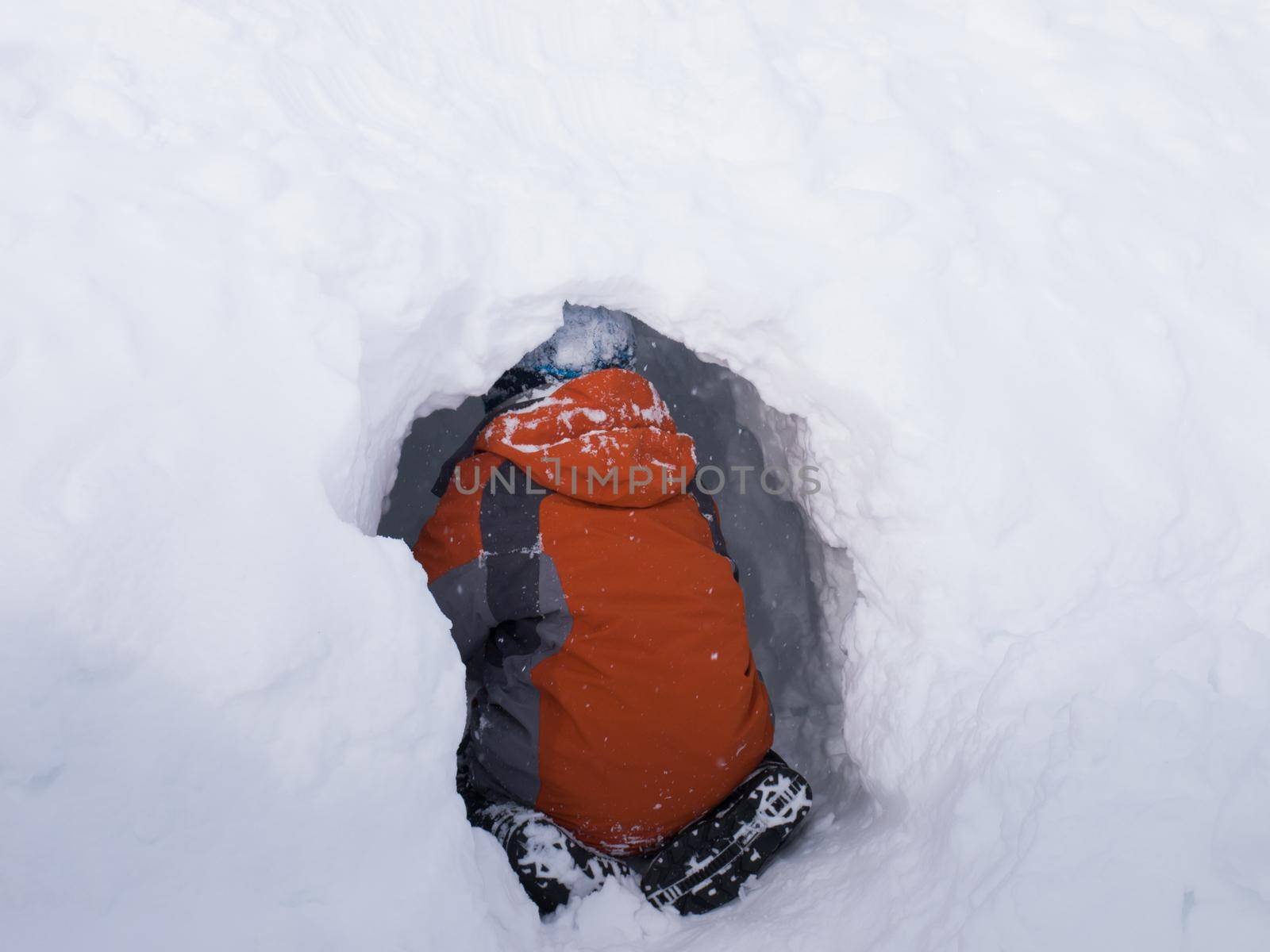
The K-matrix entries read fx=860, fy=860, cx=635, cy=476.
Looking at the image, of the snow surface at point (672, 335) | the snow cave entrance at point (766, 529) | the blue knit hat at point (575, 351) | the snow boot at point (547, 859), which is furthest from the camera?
the snow cave entrance at point (766, 529)

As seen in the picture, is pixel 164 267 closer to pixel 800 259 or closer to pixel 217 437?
pixel 217 437

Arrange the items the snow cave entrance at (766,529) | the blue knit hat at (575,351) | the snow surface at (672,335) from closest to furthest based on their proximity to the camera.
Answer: the snow surface at (672,335)
the blue knit hat at (575,351)
the snow cave entrance at (766,529)

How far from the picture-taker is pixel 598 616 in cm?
191

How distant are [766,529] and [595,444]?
135cm

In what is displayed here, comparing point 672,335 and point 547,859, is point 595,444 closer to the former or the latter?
point 672,335

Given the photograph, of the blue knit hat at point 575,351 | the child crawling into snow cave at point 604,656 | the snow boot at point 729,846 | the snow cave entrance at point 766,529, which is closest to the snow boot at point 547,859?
the child crawling into snow cave at point 604,656

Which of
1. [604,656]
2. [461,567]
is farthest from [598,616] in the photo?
[461,567]

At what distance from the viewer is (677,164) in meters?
2.07

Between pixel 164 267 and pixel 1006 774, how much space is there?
5.67 feet

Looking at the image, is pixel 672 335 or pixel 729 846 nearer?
pixel 729 846

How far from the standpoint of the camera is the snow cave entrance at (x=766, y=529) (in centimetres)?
256

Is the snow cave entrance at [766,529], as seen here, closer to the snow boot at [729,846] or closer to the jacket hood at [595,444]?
the snow boot at [729,846]

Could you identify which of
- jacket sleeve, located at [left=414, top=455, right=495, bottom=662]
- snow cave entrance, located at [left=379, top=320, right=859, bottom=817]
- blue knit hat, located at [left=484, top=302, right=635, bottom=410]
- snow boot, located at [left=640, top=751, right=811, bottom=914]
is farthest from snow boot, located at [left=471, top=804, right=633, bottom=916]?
blue knit hat, located at [left=484, top=302, right=635, bottom=410]

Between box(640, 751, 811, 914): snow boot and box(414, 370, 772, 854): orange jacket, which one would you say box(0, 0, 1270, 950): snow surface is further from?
box(414, 370, 772, 854): orange jacket
